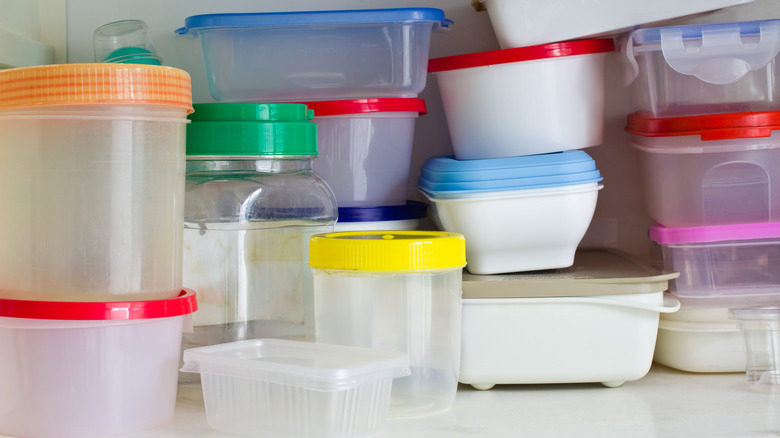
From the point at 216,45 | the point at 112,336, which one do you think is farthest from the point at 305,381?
the point at 216,45

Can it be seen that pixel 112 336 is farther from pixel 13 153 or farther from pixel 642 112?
pixel 642 112

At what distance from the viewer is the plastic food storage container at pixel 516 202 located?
1.03 metres

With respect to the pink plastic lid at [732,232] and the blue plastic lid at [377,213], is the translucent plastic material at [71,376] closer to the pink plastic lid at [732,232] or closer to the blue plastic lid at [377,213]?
the blue plastic lid at [377,213]

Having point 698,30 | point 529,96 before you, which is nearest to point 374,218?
point 529,96

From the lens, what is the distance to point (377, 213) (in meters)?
1.12

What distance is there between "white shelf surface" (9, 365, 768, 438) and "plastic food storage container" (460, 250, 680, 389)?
0.04m

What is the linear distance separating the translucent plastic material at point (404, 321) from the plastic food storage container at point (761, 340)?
1.23 feet

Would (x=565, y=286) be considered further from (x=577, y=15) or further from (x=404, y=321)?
(x=577, y=15)

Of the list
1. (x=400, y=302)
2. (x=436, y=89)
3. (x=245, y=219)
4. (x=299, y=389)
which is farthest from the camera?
(x=436, y=89)

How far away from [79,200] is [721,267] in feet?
2.59

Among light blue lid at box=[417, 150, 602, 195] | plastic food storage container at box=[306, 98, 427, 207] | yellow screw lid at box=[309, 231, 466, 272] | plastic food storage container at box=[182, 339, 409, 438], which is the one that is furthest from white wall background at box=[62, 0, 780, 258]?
plastic food storage container at box=[182, 339, 409, 438]

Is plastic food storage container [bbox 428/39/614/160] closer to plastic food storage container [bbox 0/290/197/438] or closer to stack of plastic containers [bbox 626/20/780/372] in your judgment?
stack of plastic containers [bbox 626/20/780/372]

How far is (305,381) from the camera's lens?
77 centimetres

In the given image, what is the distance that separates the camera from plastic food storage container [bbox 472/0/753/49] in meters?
1.05
